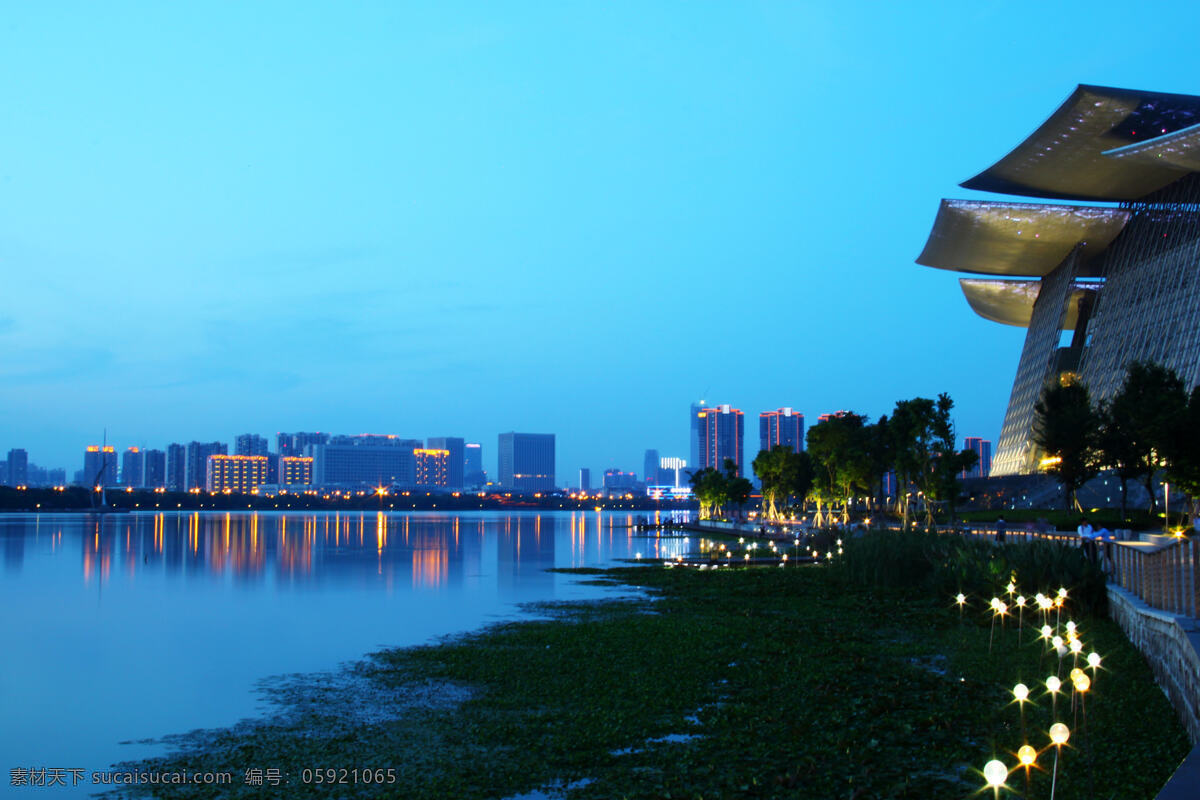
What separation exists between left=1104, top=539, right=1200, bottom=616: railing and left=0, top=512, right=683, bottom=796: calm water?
13.5 metres

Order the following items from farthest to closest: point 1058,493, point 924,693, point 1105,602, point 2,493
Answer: point 2,493 < point 1058,493 < point 1105,602 < point 924,693

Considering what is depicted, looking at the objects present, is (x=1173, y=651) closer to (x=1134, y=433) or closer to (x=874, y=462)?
(x=1134, y=433)

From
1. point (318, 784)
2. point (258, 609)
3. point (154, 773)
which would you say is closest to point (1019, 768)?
point (318, 784)

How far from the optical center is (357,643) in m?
22.5

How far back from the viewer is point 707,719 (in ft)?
43.6

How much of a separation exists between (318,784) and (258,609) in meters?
20.5

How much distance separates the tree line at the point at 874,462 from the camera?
54.8 meters

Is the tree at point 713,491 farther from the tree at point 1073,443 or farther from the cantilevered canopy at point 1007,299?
the tree at point 1073,443

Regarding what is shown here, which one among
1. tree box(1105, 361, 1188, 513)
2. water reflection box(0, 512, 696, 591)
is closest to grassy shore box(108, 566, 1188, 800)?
tree box(1105, 361, 1188, 513)

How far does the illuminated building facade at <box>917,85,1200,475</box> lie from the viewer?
197ft

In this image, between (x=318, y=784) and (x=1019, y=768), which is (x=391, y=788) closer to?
(x=318, y=784)

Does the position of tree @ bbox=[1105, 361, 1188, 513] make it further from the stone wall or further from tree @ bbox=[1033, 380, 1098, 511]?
the stone wall

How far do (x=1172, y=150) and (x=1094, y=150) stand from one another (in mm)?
11820

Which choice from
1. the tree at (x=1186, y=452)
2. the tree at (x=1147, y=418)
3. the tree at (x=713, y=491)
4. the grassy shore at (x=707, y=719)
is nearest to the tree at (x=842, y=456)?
the tree at (x=1147, y=418)
